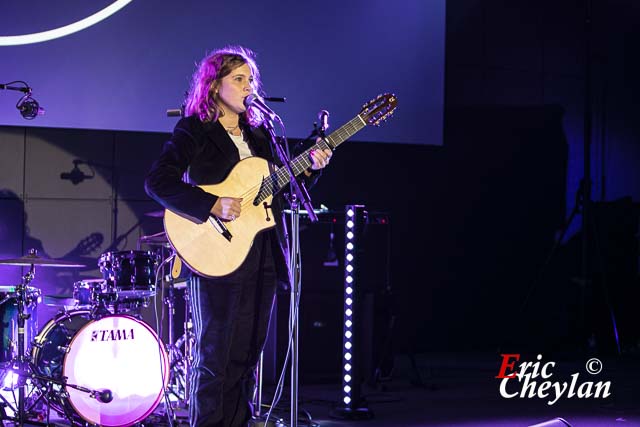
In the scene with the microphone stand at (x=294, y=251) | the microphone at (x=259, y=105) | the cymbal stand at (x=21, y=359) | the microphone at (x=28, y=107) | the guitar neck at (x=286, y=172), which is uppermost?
the microphone at (x=28, y=107)

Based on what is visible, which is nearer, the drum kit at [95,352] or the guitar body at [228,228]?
the guitar body at [228,228]

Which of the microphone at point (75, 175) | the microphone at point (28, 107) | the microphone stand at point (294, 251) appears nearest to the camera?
the microphone stand at point (294, 251)

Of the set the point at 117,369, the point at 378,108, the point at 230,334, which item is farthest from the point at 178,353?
the point at 378,108

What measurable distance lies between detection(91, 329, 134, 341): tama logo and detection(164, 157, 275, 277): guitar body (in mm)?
1420

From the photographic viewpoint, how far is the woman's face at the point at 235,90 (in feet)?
12.2

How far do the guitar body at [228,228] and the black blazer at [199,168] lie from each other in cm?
5

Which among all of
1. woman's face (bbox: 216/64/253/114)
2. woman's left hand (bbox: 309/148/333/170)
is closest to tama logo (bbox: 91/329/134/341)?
woman's face (bbox: 216/64/253/114)

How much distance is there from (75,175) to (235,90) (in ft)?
10.9

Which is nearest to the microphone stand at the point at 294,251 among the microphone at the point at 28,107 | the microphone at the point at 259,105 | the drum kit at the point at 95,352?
the microphone at the point at 259,105

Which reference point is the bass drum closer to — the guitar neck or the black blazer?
the black blazer

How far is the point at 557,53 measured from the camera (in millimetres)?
8742

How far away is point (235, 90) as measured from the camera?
12.2 ft

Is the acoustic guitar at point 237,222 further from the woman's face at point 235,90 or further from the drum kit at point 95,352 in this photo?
the drum kit at point 95,352

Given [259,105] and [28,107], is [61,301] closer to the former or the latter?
[28,107]
